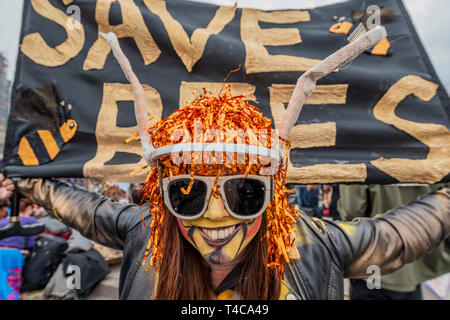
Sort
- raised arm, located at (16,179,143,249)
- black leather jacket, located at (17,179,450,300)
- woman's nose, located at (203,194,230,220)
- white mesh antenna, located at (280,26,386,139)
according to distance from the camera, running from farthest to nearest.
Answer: raised arm, located at (16,179,143,249) → black leather jacket, located at (17,179,450,300) → woman's nose, located at (203,194,230,220) → white mesh antenna, located at (280,26,386,139)

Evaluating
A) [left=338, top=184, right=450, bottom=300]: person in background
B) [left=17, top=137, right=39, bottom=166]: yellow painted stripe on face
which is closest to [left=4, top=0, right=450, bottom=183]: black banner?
[left=17, top=137, right=39, bottom=166]: yellow painted stripe on face

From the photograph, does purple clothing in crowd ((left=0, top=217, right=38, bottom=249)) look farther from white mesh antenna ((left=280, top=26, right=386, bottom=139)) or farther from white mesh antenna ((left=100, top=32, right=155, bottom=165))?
white mesh antenna ((left=280, top=26, right=386, bottom=139))

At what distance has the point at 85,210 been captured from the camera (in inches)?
62.0

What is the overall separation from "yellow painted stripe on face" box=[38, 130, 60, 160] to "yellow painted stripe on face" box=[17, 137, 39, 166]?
8 centimetres

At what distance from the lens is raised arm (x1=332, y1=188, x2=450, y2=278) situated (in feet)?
4.50

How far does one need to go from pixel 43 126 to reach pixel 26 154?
204 millimetres

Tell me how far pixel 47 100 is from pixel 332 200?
401cm

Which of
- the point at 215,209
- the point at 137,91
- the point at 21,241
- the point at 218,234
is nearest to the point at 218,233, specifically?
the point at 218,234

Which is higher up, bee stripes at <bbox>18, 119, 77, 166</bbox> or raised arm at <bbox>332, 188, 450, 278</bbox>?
bee stripes at <bbox>18, 119, 77, 166</bbox>

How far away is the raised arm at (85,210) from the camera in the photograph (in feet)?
5.14

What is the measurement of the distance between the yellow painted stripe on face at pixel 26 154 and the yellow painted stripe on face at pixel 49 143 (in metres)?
0.08

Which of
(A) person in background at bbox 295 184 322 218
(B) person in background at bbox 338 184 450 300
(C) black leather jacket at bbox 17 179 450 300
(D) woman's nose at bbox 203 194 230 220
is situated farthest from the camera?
(A) person in background at bbox 295 184 322 218

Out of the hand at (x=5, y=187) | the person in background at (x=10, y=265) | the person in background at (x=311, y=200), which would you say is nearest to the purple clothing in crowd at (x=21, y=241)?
the person in background at (x=10, y=265)

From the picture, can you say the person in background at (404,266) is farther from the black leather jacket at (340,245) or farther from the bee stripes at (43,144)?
the bee stripes at (43,144)
